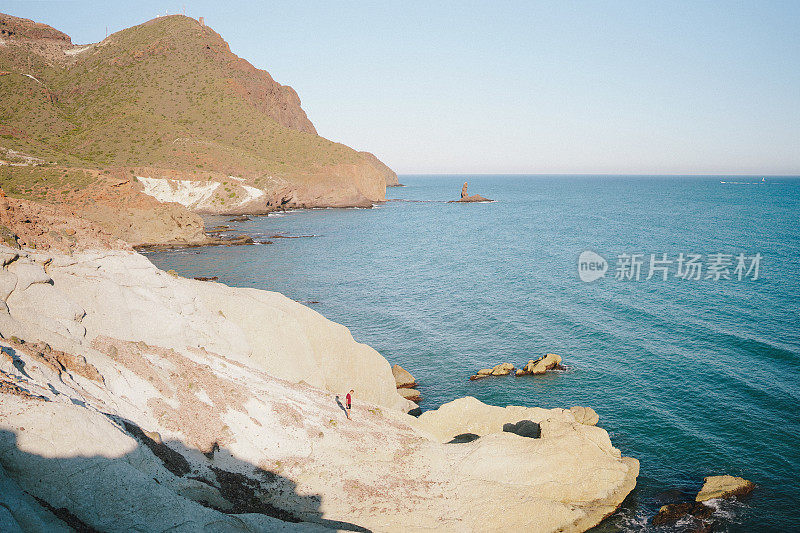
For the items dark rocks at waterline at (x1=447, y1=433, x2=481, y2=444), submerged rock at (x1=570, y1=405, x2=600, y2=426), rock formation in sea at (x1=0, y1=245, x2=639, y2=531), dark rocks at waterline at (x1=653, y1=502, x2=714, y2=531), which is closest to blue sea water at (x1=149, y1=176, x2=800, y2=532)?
dark rocks at waterline at (x1=653, y1=502, x2=714, y2=531)

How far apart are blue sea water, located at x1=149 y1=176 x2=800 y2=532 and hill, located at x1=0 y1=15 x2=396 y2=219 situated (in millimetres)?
25117

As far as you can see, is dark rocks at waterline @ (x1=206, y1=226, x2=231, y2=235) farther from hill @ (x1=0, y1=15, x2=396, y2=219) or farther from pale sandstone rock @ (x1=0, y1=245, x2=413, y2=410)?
pale sandstone rock @ (x1=0, y1=245, x2=413, y2=410)

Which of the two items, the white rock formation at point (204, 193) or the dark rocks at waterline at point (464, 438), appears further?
the white rock formation at point (204, 193)

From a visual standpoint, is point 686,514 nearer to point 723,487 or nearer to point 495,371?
point 723,487

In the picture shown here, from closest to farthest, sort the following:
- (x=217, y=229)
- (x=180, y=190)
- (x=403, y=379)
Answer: (x=403, y=379)
(x=217, y=229)
(x=180, y=190)

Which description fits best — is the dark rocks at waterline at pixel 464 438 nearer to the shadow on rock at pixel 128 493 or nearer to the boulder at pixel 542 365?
the shadow on rock at pixel 128 493

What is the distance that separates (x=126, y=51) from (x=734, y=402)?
190353mm

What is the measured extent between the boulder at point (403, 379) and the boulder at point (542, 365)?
9.31 m

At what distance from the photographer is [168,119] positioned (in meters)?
142

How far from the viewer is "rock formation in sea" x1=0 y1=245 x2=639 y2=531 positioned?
13.8 metres

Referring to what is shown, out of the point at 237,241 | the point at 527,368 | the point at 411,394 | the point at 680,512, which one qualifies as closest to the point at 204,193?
the point at 237,241

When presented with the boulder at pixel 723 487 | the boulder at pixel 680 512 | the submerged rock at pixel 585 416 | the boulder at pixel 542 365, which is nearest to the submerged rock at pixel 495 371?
the boulder at pixel 542 365
